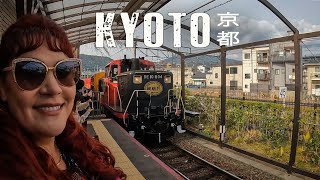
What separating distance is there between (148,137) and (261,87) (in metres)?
20.0

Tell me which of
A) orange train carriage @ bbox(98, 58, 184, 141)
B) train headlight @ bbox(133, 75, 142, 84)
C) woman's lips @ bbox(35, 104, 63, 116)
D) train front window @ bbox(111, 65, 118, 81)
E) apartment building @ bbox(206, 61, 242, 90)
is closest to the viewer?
woman's lips @ bbox(35, 104, 63, 116)

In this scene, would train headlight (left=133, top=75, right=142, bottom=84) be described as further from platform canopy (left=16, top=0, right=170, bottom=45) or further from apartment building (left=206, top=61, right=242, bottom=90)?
apartment building (left=206, top=61, right=242, bottom=90)

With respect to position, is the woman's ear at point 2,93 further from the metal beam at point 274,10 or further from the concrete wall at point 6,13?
the metal beam at point 274,10

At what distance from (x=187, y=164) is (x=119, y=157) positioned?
2.77 m

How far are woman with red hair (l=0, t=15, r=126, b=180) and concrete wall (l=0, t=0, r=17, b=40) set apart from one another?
5.24 metres

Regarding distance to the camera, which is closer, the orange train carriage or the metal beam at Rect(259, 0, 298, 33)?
the metal beam at Rect(259, 0, 298, 33)

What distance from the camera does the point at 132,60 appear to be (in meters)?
11.4

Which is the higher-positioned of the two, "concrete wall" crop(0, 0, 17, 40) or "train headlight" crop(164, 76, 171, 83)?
"concrete wall" crop(0, 0, 17, 40)

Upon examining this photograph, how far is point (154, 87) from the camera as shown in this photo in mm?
10453

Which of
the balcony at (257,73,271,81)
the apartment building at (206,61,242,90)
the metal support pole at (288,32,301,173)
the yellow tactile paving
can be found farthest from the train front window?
the balcony at (257,73,271,81)

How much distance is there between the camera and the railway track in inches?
259

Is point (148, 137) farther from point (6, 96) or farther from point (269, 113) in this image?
point (6, 96)

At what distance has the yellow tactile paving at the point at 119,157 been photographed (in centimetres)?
448

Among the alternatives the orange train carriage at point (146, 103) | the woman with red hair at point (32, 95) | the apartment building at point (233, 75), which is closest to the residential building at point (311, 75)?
the orange train carriage at point (146, 103)
